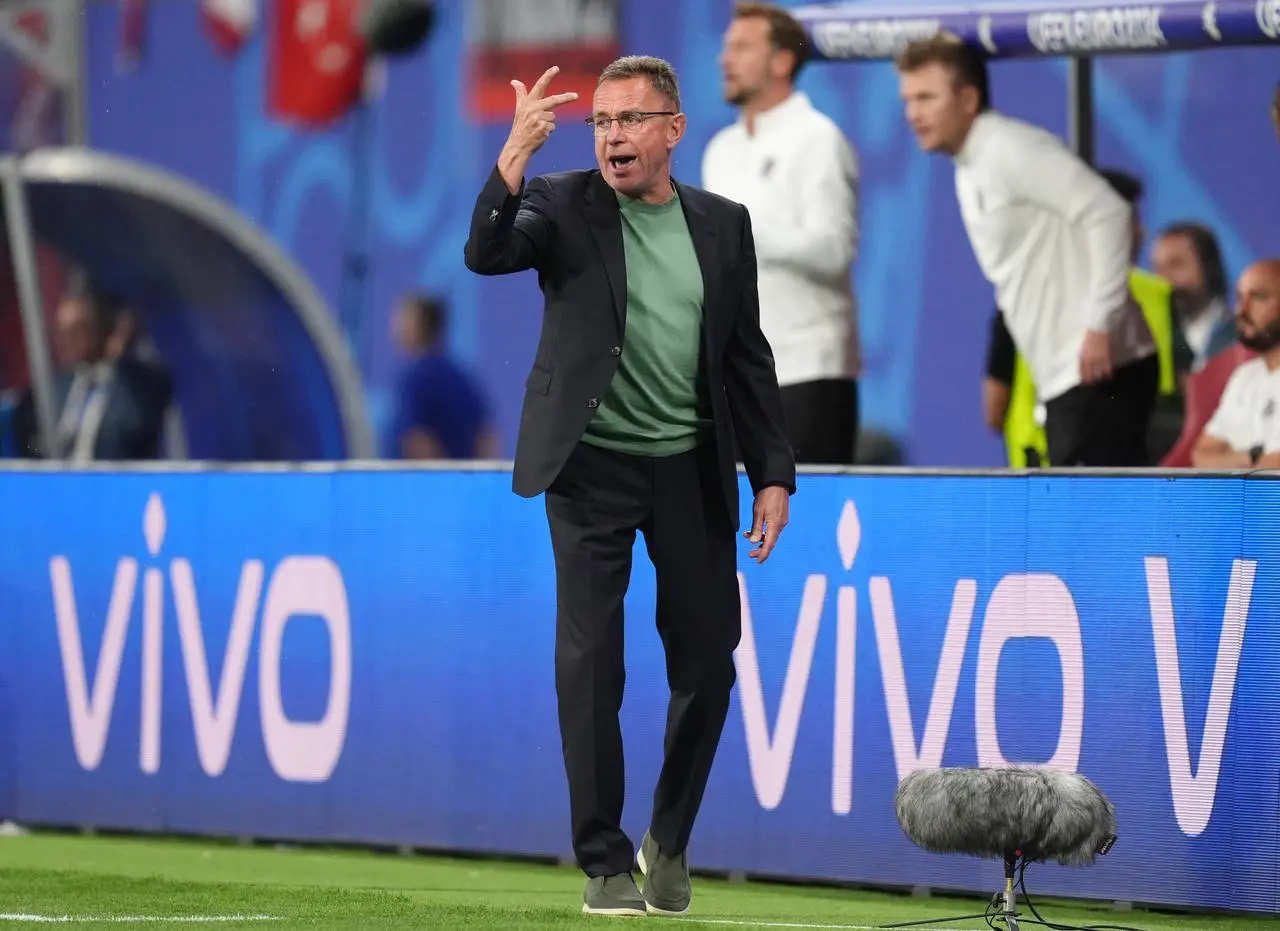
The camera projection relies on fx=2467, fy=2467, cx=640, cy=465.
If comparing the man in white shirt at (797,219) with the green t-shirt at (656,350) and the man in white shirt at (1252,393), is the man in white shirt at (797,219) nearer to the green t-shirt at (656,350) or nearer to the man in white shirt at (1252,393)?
the man in white shirt at (1252,393)

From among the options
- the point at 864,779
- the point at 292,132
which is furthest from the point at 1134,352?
the point at 292,132

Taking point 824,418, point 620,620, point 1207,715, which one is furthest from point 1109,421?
point 620,620

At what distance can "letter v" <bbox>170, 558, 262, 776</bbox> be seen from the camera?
8.42m

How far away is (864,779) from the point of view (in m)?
7.27

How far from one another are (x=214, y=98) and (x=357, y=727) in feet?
9.62

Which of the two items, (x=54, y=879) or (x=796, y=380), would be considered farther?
(x=796, y=380)

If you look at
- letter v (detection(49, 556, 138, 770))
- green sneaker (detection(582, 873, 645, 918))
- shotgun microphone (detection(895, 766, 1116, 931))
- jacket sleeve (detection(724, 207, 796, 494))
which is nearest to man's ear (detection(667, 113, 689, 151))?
jacket sleeve (detection(724, 207, 796, 494))

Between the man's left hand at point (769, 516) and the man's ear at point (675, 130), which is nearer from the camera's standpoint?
the man's ear at point (675, 130)

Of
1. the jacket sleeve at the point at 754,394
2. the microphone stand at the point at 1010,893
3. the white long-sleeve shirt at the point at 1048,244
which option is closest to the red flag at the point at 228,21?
the white long-sleeve shirt at the point at 1048,244

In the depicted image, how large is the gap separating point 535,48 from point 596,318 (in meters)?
3.74

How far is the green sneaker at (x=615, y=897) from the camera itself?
550cm

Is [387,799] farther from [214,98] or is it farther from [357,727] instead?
[214,98]

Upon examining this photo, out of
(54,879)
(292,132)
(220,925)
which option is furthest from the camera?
(292,132)

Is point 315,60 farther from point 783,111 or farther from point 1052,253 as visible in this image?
point 1052,253
